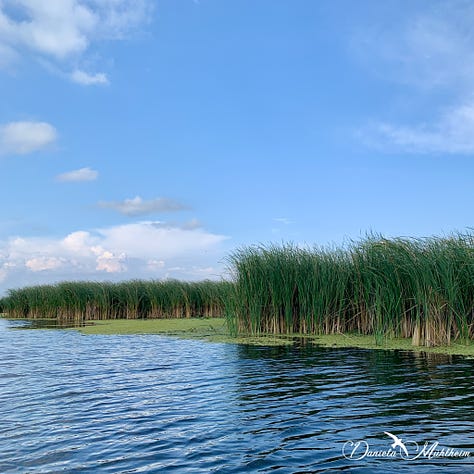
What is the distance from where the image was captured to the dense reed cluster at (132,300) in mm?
27516

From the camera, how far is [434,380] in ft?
26.7

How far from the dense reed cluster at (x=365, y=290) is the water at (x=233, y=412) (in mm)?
1912

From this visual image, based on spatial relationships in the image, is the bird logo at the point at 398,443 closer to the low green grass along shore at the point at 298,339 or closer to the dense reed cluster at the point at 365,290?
the low green grass along shore at the point at 298,339

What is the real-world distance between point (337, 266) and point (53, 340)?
9500 mm

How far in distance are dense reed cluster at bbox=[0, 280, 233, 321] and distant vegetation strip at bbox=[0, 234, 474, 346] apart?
34.7ft

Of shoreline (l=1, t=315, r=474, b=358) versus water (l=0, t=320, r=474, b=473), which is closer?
water (l=0, t=320, r=474, b=473)

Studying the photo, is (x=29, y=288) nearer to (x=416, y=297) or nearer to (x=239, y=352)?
(x=239, y=352)

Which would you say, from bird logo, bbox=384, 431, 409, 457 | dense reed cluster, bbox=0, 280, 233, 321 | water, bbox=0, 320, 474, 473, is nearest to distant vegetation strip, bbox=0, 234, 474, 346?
water, bbox=0, 320, 474, 473

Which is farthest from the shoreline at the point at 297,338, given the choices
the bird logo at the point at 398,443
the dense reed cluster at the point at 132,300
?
the dense reed cluster at the point at 132,300

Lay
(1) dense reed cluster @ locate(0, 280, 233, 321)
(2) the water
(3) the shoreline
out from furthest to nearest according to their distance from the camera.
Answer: (1) dense reed cluster @ locate(0, 280, 233, 321) < (3) the shoreline < (2) the water

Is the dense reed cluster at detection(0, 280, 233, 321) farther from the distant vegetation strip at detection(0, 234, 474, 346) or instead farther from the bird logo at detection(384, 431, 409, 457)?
the bird logo at detection(384, 431, 409, 457)

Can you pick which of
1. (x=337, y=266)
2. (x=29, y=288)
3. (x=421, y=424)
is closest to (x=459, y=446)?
(x=421, y=424)

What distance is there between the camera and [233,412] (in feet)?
21.4

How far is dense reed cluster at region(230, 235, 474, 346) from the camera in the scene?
12211 millimetres
